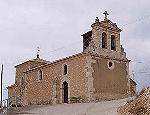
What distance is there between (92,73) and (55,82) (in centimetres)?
505

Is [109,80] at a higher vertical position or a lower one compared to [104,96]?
higher

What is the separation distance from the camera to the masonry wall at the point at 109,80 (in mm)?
28453

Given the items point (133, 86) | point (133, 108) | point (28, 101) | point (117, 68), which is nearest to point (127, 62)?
point (117, 68)

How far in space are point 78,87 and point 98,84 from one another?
6.08 feet

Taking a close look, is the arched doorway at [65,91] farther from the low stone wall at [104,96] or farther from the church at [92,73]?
the low stone wall at [104,96]

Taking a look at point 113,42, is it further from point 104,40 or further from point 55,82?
point 55,82

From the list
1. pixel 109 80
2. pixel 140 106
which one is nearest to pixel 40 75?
pixel 109 80

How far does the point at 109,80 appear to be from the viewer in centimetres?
2931

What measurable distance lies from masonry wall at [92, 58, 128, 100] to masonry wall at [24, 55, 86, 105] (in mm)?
1310

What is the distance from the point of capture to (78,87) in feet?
94.3

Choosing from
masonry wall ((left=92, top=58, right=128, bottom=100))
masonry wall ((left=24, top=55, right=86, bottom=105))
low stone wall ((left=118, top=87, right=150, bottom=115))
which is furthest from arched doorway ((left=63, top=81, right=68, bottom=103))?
low stone wall ((left=118, top=87, right=150, bottom=115))

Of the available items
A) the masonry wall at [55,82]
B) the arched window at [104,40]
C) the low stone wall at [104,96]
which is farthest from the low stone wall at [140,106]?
the arched window at [104,40]

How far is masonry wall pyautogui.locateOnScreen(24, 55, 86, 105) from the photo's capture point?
94.4 feet

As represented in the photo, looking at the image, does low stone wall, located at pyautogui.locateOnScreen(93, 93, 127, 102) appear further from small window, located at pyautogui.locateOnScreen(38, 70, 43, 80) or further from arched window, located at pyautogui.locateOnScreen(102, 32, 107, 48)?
small window, located at pyautogui.locateOnScreen(38, 70, 43, 80)
